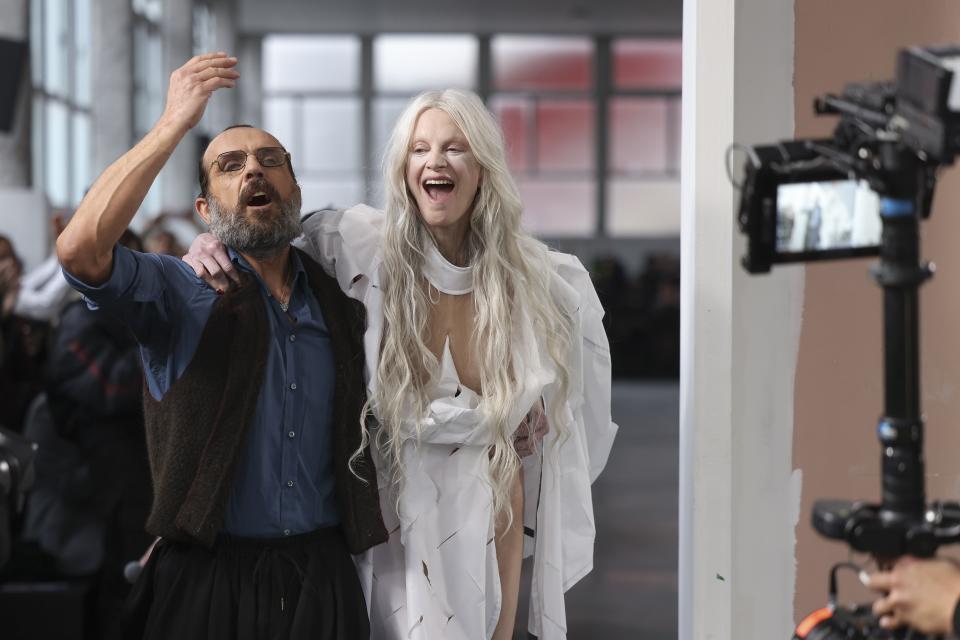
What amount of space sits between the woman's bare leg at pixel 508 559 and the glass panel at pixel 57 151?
25.7 feet

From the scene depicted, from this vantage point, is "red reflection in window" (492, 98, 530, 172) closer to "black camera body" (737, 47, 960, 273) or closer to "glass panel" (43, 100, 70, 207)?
"glass panel" (43, 100, 70, 207)

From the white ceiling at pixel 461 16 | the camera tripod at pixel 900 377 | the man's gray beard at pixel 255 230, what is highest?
the white ceiling at pixel 461 16

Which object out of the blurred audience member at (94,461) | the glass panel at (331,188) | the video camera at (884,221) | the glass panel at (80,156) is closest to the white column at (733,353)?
the video camera at (884,221)

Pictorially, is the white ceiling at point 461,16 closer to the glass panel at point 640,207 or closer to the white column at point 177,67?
the glass panel at point 640,207

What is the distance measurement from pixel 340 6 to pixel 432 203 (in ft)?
50.8

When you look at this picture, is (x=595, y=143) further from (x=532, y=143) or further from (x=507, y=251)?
(x=507, y=251)

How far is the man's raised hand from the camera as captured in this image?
207cm

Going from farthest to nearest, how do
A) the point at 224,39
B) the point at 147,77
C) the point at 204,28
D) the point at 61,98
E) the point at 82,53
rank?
1. the point at 224,39
2. the point at 204,28
3. the point at 147,77
4. the point at 82,53
5. the point at 61,98

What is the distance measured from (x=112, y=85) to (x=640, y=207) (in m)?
9.55

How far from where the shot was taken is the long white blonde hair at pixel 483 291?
93.6 inches

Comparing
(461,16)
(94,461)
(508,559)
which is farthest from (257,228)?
(461,16)

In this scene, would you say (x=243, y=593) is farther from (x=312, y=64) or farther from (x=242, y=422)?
(x=312, y=64)

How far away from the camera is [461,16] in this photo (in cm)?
1759

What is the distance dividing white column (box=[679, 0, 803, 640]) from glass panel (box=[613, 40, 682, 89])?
16.2 metres
